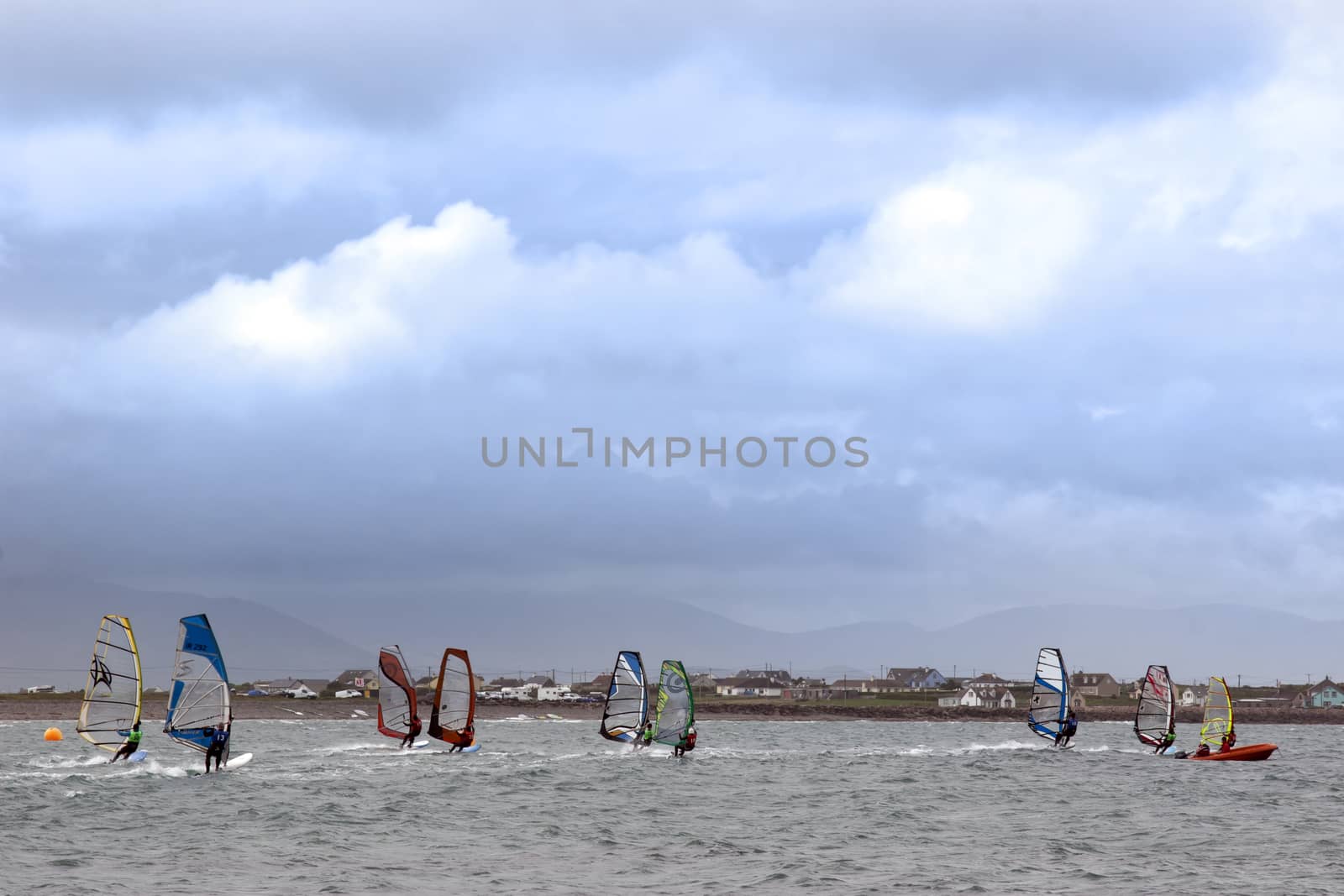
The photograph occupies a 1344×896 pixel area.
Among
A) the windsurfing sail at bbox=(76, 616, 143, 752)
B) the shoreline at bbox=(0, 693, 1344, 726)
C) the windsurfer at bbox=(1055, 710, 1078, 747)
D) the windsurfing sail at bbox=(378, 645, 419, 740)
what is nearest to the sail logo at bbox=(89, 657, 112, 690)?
the windsurfing sail at bbox=(76, 616, 143, 752)

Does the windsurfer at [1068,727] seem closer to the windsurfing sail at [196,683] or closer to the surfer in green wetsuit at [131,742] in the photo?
the windsurfing sail at [196,683]

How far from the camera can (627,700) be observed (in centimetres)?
6450

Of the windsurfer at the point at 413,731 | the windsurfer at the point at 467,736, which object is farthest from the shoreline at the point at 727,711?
the windsurfer at the point at 467,736

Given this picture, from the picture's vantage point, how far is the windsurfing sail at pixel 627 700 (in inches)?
2410

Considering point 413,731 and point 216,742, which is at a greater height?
point 216,742

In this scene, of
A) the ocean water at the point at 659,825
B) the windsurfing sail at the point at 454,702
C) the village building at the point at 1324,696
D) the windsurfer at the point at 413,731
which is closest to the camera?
the ocean water at the point at 659,825

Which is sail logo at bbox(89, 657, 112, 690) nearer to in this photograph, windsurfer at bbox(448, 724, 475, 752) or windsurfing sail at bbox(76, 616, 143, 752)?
windsurfing sail at bbox(76, 616, 143, 752)

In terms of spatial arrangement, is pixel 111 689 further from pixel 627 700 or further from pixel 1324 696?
pixel 1324 696

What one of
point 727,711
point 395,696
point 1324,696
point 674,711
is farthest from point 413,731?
point 1324,696

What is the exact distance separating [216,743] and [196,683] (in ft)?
15.1

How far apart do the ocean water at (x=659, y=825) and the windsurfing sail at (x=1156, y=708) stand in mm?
4497

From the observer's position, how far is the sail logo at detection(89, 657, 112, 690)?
4462 centimetres

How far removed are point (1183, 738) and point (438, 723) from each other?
215 ft

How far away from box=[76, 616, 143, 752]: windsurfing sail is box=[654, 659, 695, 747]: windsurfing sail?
23.8 m
